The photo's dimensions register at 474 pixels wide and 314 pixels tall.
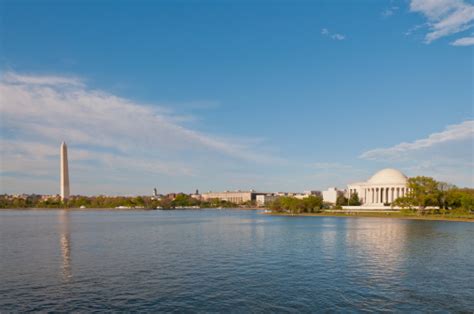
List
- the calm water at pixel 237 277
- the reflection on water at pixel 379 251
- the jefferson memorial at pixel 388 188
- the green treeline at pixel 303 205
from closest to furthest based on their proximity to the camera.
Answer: the calm water at pixel 237 277, the reflection on water at pixel 379 251, the green treeline at pixel 303 205, the jefferson memorial at pixel 388 188

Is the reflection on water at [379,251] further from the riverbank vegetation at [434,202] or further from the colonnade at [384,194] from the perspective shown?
the colonnade at [384,194]

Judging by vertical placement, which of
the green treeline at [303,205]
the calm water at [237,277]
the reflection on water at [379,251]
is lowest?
the green treeline at [303,205]

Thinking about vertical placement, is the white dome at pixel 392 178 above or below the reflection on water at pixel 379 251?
above

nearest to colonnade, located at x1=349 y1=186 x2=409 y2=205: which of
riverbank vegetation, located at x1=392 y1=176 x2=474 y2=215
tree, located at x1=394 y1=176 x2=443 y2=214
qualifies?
riverbank vegetation, located at x1=392 y1=176 x2=474 y2=215

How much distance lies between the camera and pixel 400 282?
30172 millimetres

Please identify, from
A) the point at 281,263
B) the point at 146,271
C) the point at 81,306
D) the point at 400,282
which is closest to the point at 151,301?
the point at 81,306

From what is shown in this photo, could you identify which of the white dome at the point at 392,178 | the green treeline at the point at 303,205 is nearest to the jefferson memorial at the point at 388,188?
the white dome at the point at 392,178

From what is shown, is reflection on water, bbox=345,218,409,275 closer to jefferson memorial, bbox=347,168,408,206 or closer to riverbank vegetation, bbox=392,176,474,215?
riverbank vegetation, bbox=392,176,474,215

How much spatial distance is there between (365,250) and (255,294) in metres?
24.9

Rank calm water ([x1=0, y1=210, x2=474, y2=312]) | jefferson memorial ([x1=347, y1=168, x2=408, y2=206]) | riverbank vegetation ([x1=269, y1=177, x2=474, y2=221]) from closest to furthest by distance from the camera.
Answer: calm water ([x1=0, y1=210, x2=474, y2=312]) → riverbank vegetation ([x1=269, y1=177, x2=474, y2=221]) → jefferson memorial ([x1=347, y1=168, x2=408, y2=206])

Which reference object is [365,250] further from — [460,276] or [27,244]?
[27,244]

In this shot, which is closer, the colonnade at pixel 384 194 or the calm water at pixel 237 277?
the calm water at pixel 237 277

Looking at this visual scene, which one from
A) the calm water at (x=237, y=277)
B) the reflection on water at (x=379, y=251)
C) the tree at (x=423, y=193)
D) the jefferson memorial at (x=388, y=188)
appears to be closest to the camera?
the calm water at (x=237, y=277)

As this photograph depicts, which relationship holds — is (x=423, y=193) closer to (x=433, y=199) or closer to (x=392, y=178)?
(x=433, y=199)
